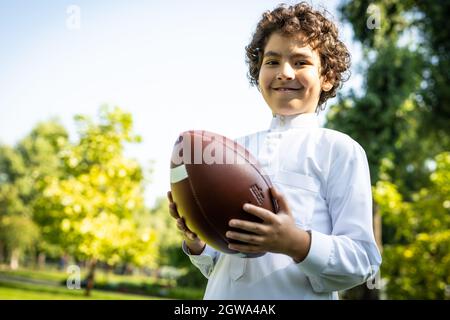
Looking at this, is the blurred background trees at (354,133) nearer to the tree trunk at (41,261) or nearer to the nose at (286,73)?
the nose at (286,73)

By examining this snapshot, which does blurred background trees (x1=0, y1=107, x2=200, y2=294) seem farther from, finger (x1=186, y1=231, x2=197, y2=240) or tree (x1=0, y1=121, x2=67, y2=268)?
tree (x1=0, y1=121, x2=67, y2=268)

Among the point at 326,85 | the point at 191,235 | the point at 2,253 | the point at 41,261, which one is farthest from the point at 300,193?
the point at 41,261

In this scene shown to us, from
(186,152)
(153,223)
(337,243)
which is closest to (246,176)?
(186,152)

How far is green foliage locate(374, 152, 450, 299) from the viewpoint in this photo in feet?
28.6

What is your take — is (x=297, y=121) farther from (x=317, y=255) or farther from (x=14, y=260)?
(x=14, y=260)

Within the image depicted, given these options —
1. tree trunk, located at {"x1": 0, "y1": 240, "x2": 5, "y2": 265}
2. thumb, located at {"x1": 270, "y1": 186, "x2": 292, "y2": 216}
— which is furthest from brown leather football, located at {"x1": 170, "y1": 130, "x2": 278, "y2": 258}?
tree trunk, located at {"x1": 0, "y1": 240, "x2": 5, "y2": 265}

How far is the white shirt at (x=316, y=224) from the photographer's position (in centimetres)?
136

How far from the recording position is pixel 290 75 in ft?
5.18

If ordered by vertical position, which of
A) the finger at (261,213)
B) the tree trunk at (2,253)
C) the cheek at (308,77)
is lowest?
the tree trunk at (2,253)

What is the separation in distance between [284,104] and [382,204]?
844cm

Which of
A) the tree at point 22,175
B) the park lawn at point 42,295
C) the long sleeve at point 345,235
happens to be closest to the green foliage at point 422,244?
the park lawn at point 42,295

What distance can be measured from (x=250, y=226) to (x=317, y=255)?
212mm

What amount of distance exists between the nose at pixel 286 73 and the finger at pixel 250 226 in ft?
1.80

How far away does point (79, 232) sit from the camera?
467 inches
